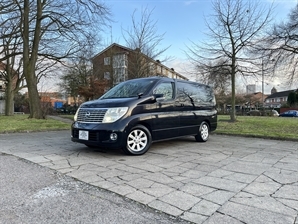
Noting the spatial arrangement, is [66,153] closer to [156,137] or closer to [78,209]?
[156,137]

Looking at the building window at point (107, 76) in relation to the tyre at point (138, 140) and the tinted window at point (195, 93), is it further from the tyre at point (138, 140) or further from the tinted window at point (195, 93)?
the tyre at point (138, 140)

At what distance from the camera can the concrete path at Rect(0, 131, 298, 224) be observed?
2502 mm

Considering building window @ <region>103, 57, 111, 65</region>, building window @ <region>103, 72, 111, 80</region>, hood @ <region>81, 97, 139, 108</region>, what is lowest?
hood @ <region>81, 97, 139, 108</region>

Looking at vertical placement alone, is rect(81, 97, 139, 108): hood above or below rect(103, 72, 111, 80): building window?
below

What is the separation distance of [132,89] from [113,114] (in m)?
1.19

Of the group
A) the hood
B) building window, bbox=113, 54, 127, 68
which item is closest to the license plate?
the hood

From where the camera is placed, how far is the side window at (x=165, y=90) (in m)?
5.63

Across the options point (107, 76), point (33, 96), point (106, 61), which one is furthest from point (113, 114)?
point (106, 61)

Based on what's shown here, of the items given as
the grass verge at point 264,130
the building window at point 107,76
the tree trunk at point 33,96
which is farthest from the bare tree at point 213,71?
the tree trunk at point 33,96

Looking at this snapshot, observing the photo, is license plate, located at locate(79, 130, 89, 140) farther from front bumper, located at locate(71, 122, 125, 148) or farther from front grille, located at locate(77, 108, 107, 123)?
front grille, located at locate(77, 108, 107, 123)

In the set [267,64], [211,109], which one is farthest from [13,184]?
[267,64]

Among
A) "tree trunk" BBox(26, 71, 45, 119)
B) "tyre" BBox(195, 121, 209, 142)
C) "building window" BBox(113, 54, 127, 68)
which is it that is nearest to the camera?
"tyre" BBox(195, 121, 209, 142)

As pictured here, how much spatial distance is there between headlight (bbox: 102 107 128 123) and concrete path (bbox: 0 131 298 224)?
77 cm

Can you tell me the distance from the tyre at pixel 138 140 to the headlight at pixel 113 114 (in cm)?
41
